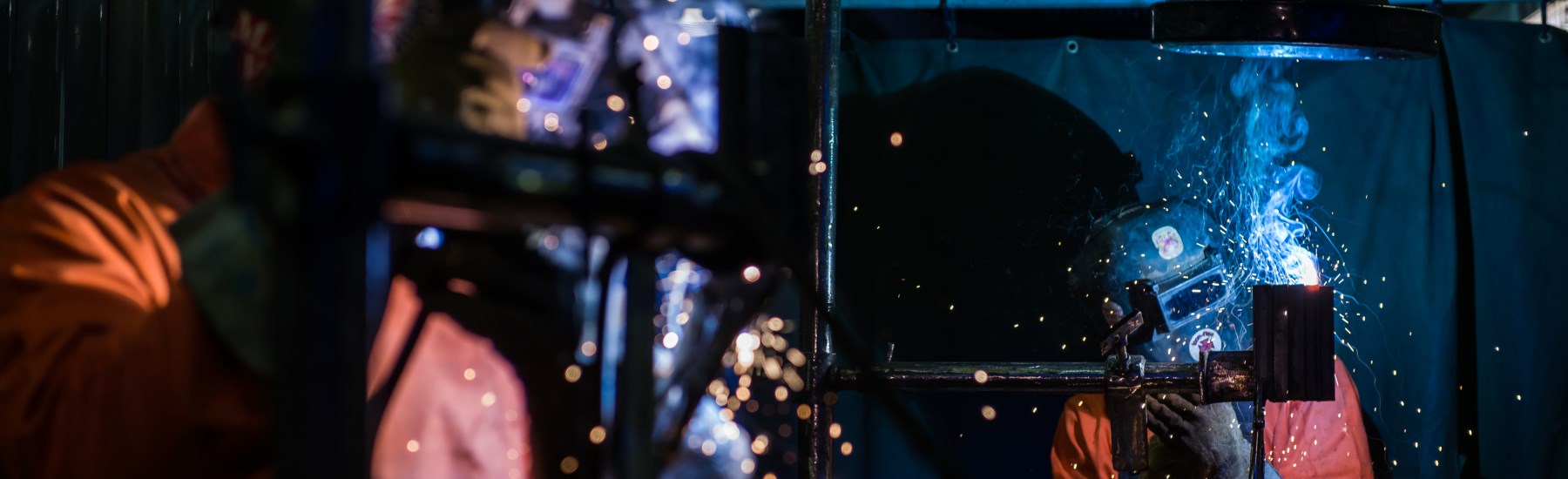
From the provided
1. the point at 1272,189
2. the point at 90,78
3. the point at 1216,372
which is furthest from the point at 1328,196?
the point at 90,78

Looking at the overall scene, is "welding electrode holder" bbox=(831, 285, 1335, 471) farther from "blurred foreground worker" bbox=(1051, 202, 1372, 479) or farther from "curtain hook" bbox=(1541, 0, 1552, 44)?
"curtain hook" bbox=(1541, 0, 1552, 44)

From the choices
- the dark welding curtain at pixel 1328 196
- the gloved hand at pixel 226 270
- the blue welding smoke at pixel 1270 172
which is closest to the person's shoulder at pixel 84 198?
the gloved hand at pixel 226 270

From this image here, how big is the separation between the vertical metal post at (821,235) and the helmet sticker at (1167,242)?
1.08 metres

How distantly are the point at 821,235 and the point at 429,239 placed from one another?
2.74 ft

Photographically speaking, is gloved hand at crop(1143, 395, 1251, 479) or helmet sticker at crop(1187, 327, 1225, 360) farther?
helmet sticker at crop(1187, 327, 1225, 360)

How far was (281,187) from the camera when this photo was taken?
1.60 feet

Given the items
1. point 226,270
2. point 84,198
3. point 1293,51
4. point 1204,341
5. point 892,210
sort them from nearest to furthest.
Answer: point 226,270
point 84,198
point 1293,51
point 1204,341
point 892,210

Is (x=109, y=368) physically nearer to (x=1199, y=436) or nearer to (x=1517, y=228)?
(x=1199, y=436)

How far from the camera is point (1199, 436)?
2307 millimetres

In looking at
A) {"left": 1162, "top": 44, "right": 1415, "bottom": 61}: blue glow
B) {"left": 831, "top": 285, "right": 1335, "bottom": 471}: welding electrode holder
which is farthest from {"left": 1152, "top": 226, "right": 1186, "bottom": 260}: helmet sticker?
{"left": 831, "top": 285, "right": 1335, "bottom": 471}: welding electrode holder

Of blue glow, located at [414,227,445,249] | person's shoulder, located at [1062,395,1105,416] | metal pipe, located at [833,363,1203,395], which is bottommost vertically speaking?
person's shoulder, located at [1062,395,1105,416]

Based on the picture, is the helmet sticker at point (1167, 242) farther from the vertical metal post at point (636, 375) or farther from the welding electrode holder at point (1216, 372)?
the vertical metal post at point (636, 375)

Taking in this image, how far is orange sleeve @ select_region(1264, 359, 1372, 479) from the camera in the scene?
8.50 ft

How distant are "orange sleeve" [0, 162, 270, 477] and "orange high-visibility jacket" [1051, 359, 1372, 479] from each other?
6.39ft
